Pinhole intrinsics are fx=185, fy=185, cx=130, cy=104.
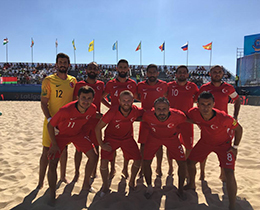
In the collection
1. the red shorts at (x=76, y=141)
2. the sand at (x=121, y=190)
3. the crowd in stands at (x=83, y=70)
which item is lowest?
the sand at (x=121, y=190)

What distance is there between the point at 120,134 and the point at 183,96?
5.05 feet

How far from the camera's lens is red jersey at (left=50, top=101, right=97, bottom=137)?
2.88 m

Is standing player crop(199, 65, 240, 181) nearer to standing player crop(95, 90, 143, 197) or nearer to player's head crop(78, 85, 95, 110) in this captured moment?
standing player crop(95, 90, 143, 197)

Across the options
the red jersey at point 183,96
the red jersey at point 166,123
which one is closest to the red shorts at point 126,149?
the red jersey at point 166,123

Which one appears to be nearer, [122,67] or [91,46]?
[122,67]

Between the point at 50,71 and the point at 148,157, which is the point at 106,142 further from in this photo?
the point at 50,71

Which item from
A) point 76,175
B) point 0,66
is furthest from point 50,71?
point 76,175

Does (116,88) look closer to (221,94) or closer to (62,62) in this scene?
(62,62)

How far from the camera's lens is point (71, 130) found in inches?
122

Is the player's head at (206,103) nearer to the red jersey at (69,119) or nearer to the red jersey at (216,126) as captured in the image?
the red jersey at (216,126)

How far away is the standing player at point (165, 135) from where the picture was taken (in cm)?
306

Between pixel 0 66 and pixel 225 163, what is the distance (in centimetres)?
3186

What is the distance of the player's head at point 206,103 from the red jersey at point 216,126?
0.48 feet

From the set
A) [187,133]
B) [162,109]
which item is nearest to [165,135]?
[162,109]
